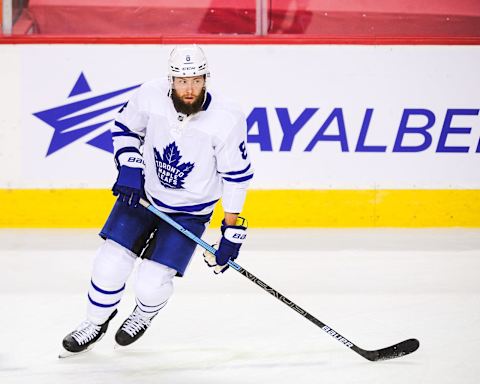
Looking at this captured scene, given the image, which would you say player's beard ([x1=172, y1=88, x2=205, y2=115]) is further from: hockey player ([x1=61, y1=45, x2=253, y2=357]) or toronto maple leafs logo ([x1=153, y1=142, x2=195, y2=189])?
toronto maple leafs logo ([x1=153, y1=142, x2=195, y2=189])

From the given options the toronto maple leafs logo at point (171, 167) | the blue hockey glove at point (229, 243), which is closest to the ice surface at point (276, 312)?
the blue hockey glove at point (229, 243)

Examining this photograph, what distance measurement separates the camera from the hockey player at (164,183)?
10.2 ft

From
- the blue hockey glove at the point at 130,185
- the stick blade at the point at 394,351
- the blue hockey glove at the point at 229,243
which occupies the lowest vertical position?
the stick blade at the point at 394,351

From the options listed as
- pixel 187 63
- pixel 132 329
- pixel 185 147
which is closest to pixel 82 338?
pixel 132 329

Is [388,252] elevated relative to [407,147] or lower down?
lower down

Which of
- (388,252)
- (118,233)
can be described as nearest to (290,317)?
(118,233)

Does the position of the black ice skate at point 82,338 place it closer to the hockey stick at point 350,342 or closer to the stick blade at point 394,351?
the hockey stick at point 350,342

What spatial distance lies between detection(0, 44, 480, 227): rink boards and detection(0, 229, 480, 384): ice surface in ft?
0.53

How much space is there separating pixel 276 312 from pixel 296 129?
1.74 metres

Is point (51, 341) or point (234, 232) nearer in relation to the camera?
point (234, 232)

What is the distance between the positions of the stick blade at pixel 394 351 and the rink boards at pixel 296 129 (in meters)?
2.20

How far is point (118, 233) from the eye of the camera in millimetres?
3162

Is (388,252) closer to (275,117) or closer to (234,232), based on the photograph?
(275,117)

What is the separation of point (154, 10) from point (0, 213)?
4.44ft
